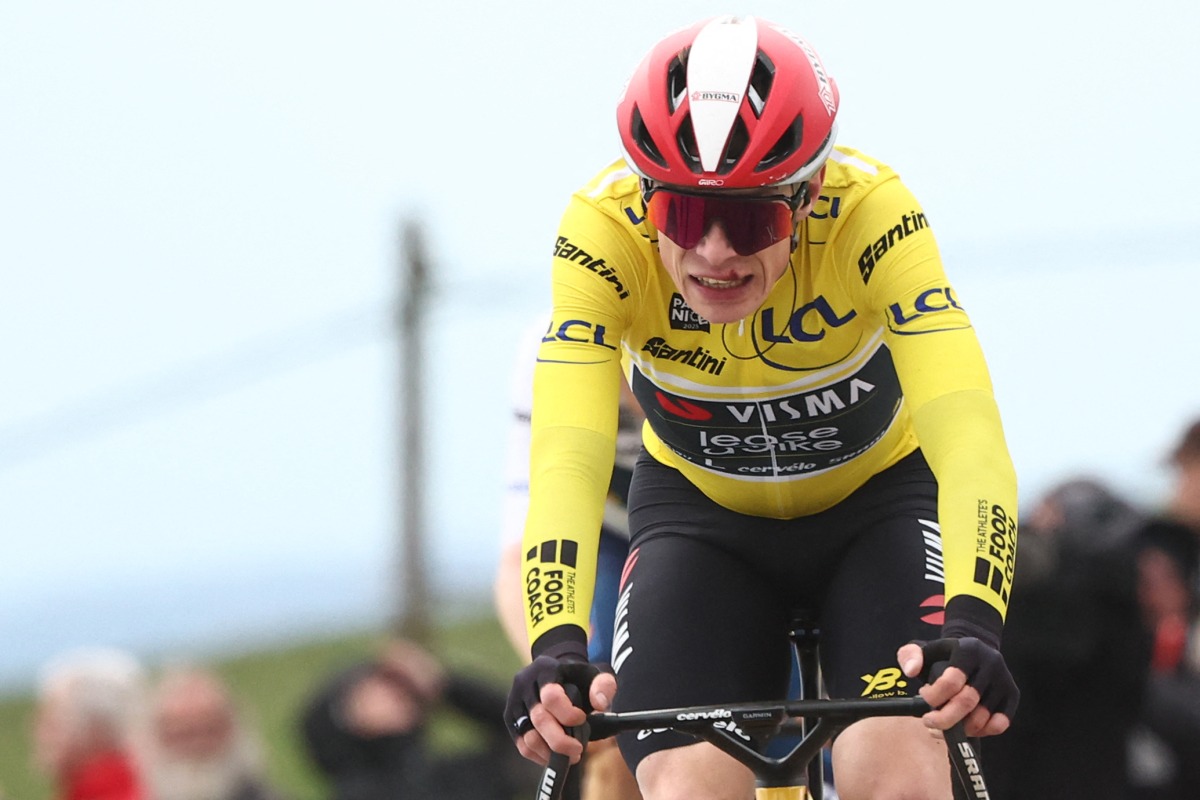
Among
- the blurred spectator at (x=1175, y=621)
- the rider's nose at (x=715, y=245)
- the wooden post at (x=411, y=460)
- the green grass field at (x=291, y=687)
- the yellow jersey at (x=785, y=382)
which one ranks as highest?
the rider's nose at (x=715, y=245)

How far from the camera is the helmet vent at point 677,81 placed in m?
4.27

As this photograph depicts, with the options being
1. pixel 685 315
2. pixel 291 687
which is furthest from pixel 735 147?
pixel 291 687

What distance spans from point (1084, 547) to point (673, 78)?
10.2ft

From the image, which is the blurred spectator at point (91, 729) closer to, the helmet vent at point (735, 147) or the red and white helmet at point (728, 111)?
the red and white helmet at point (728, 111)

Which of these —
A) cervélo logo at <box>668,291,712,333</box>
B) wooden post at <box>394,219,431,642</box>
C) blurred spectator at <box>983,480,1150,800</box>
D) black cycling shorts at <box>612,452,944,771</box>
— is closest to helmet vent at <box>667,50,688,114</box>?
cervélo logo at <box>668,291,712,333</box>

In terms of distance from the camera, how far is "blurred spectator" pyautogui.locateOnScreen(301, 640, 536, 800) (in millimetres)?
8312

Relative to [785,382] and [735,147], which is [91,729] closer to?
[785,382]

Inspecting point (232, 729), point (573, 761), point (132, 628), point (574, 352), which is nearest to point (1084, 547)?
point (574, 352)

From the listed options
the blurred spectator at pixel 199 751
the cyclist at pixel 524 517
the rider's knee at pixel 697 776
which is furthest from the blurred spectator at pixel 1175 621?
the blurred spectator at pixel 199 751

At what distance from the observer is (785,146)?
4.25 meters

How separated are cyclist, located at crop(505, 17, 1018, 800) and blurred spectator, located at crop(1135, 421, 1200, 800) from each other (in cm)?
261

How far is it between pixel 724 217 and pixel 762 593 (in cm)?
105

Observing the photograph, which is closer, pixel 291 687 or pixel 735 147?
pixel 735 147

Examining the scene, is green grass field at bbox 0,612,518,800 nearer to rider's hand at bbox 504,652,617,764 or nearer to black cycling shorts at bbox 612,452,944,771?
black cycling shorts at bbox 612,452,944,771
